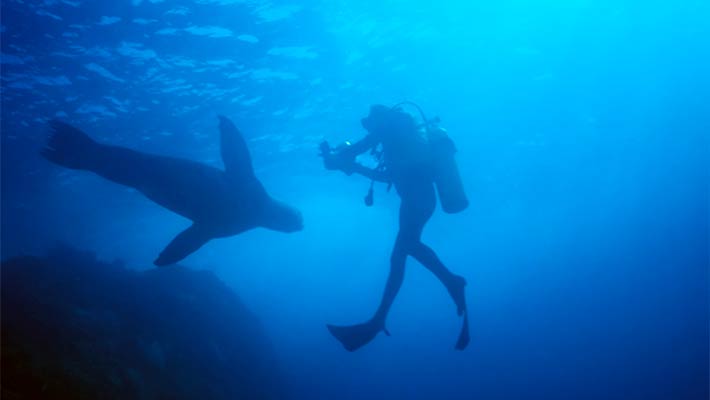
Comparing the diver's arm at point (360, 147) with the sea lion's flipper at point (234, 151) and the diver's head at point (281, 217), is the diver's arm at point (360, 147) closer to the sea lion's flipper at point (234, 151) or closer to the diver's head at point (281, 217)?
the sea lion's flipper at point (234, 151)

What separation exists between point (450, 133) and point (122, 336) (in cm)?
2054

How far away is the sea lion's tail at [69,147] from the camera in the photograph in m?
7.46

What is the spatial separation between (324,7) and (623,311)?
1771 inches

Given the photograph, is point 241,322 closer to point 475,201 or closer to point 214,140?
point 214,140

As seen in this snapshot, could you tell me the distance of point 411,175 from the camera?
689cm

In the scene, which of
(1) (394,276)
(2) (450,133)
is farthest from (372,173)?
(2) (450,133)

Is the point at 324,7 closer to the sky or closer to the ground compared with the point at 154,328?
closer to the sky

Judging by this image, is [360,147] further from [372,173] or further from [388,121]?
[388,121]

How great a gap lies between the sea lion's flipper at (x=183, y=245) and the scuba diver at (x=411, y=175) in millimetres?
2854

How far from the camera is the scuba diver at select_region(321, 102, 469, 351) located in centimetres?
669

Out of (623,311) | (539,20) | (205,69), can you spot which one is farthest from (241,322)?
(623,311)

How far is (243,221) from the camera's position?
8539 mm

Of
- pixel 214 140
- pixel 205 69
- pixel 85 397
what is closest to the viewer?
pixel 85 397

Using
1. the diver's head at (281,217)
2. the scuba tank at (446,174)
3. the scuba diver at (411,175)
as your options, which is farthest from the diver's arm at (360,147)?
the diver's head at (281,217)
